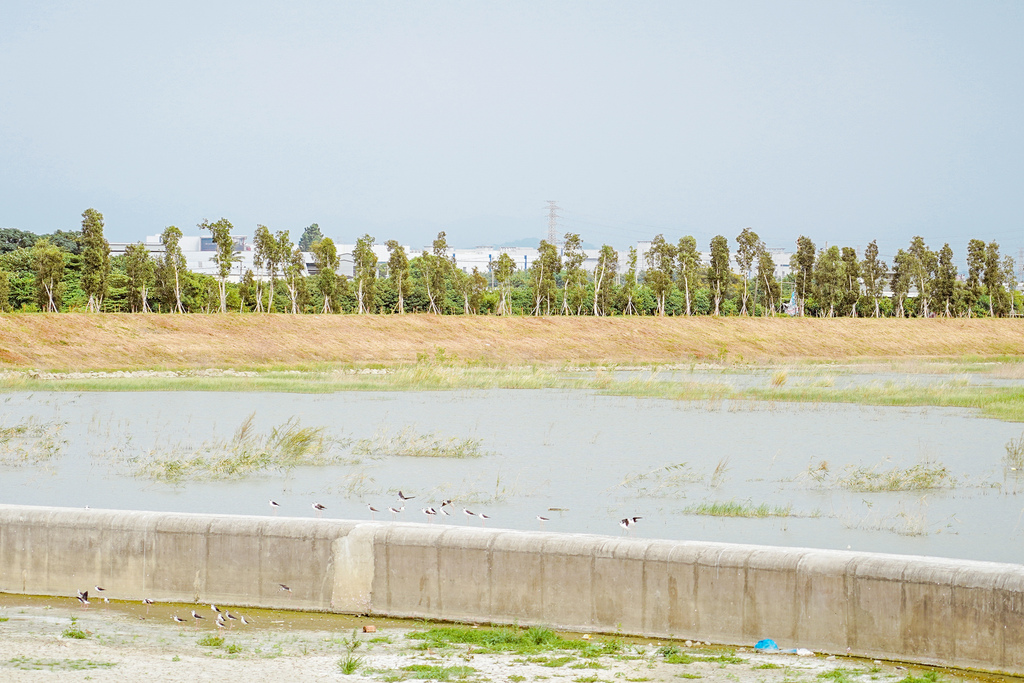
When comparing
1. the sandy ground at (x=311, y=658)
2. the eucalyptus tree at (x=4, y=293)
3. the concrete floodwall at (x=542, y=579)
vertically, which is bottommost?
the sandy ground at (x=311, y=658)

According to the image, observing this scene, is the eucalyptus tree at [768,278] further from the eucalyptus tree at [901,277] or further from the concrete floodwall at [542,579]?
the concrete floodwall at [542,579]

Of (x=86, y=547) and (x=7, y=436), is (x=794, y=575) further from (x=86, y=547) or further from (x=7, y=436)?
(x=7, y=436)

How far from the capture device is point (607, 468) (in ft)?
63.1

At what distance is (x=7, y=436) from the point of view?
71.3ft

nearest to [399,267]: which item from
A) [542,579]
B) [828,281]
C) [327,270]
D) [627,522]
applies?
[327,270]

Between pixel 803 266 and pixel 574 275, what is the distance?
85.9 feet

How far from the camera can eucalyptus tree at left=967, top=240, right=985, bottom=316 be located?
113 meters

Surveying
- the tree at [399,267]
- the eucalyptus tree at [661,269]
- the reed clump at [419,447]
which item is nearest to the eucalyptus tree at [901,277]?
the eucalyptus tree at [661,269]

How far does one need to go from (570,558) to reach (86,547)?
149 inches

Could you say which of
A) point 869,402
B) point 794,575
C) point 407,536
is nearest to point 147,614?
point 407,536

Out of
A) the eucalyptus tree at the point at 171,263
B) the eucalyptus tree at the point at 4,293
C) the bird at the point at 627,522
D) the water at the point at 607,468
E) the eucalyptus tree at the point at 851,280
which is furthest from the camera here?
the eucalyptus tree at the point at 851,280

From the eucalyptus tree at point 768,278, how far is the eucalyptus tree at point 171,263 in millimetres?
54144

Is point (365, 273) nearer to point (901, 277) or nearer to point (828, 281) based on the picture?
point (828, 281)

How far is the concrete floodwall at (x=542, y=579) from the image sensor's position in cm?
708
